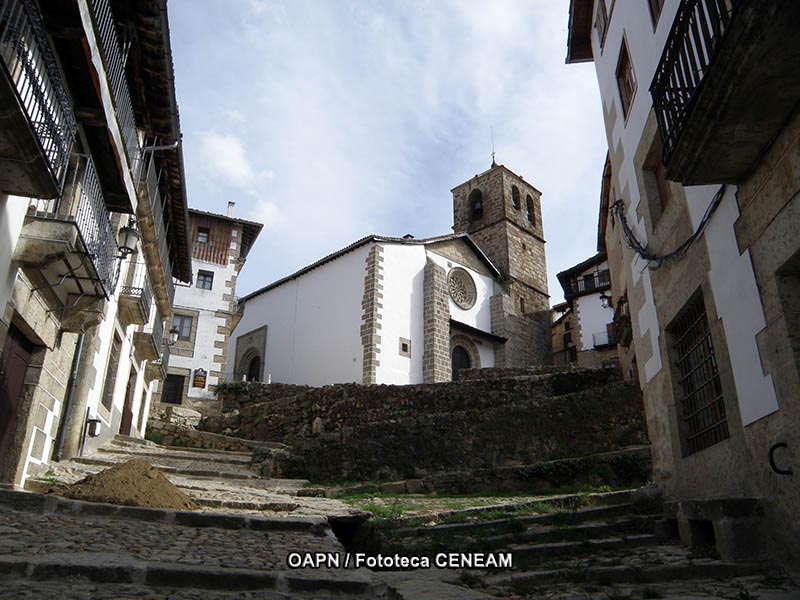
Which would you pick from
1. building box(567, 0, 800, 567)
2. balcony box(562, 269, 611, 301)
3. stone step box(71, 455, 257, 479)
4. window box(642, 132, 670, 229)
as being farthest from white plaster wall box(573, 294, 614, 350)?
building box(567, 0, 800, 567)

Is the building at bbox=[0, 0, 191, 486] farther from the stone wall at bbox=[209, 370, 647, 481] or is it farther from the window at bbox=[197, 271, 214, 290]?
the window at bbox=[197, 271, 214, 290]

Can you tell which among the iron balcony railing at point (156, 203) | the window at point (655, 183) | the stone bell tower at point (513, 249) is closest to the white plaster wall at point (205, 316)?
the iron balcony railing at point (156, 203)

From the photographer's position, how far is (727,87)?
3676mm

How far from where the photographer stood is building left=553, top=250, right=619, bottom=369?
1203 inches

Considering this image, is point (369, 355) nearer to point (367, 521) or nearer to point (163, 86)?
point (163, 86)

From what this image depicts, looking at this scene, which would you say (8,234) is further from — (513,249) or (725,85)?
(513,249)

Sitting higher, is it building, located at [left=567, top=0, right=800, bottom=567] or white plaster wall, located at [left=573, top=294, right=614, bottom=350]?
white plaster wall, located at [left=573, top=294, right=614, bottom=350]

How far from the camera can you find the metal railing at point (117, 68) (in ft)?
22.2

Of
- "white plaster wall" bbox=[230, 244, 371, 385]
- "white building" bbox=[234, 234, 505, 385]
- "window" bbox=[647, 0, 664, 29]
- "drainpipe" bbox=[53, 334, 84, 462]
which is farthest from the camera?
"white plaster wall" bbox=[230, 244, 371, 385]

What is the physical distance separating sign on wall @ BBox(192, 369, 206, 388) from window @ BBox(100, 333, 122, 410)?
32.3ft

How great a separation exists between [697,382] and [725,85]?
307 cm

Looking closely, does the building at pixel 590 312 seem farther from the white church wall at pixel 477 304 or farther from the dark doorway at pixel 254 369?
the dark doorway at pixel 254 369

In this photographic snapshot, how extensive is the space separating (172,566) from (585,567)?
2808 millimetres

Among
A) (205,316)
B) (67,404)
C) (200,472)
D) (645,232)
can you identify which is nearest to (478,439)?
(200,472)
